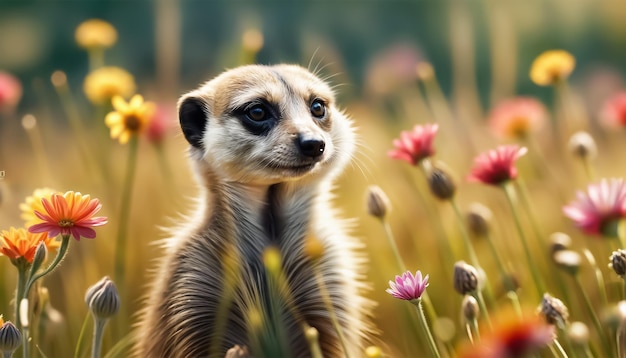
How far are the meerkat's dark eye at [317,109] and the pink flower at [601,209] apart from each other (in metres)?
0.92

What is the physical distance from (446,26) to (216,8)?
4.26 ft

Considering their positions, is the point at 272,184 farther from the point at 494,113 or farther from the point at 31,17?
the point at 31,17

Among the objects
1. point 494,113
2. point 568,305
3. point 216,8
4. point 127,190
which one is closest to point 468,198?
point 494,113

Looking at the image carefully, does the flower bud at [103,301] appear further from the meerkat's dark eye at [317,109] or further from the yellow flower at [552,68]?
the yellow flower at [552,68]

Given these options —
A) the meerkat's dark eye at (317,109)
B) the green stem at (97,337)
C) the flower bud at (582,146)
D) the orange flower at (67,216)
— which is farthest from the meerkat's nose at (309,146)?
the flower bud at (582,146)

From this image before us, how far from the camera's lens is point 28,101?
373 cm

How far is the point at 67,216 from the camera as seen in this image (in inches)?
62.1

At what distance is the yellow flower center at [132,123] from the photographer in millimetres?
2180

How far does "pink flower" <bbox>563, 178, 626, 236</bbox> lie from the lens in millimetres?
1551

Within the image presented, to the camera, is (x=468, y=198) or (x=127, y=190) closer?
(x=127, y=190)

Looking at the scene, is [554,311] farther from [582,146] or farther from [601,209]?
[582,146]

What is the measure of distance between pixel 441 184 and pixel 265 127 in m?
0.53

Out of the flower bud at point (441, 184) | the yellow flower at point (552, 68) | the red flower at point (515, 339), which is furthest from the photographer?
the yellow flower at point (552, 68)

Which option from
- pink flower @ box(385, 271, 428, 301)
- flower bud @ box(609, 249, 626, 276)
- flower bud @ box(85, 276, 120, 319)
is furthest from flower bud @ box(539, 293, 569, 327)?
flower bud @ box(85, 276, 120, 319)
